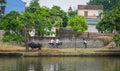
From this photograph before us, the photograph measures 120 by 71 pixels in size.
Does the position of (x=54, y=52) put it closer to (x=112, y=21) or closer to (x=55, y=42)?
(x=55, y=42)

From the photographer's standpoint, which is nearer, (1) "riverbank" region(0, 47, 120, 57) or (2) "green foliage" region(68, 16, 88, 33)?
(1) "riverbank" region(0, 47, 120, 57)

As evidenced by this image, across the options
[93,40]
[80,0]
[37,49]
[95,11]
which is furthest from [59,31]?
[80,0]

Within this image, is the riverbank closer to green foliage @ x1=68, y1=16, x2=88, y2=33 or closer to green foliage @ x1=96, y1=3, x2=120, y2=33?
green foliage @ x1=96, y1=3, x2=120, y2=33

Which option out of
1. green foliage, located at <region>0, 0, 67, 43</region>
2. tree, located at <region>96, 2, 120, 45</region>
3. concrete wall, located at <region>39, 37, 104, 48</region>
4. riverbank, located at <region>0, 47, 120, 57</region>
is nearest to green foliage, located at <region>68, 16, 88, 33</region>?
concrete wall, located at <region>39, 37, 104, 48</region>

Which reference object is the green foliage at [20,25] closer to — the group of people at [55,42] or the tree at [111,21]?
the group of people at [55,42]

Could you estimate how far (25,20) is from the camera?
45.9m

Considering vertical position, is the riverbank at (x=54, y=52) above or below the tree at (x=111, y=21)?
below

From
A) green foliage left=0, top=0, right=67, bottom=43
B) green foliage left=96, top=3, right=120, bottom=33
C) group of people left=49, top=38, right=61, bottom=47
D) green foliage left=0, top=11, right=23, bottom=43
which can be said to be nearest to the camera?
green foliage left=0, top=11, right=23, bottom=43

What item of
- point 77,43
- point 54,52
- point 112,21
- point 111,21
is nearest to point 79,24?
point 77,43

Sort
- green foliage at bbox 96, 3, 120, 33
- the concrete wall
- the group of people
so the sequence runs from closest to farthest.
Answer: green foliage at bbox 96, 3, 120, 33 < the group of people < the concrete wall

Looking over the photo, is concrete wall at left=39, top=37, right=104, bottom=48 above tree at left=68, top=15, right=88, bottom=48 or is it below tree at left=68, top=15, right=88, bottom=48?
below

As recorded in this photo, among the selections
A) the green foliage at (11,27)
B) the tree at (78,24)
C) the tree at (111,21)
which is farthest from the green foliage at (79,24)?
the green foliage at (11,27)

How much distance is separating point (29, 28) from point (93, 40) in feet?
29.8

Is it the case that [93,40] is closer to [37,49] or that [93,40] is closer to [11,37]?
[37,49]
